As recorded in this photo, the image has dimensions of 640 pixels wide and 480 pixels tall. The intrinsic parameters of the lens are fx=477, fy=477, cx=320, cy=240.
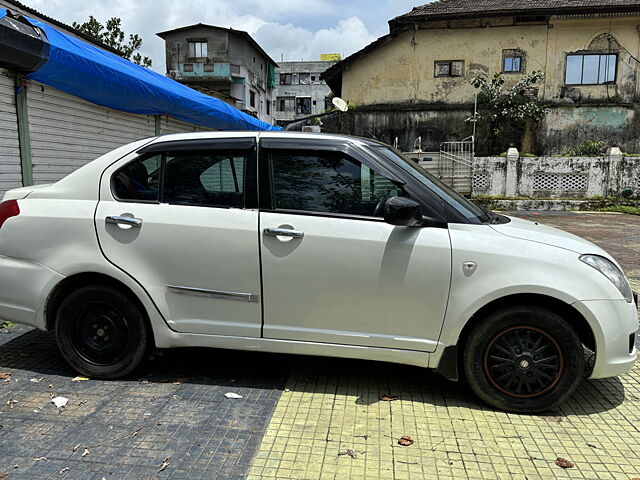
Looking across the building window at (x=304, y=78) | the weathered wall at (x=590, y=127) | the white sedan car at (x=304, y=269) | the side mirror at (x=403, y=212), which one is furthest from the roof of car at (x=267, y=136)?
the building window at (x=304, y=78)

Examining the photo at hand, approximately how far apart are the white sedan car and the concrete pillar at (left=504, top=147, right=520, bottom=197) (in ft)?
60.2

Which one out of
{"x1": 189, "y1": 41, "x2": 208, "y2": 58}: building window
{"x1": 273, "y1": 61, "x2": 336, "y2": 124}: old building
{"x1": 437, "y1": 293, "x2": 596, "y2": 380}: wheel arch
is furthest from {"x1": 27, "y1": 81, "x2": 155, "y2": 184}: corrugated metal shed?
{"x1": 273, "y1": 61, "x2": 336, "y2": 124}: old building

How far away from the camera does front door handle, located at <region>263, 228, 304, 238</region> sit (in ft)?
10.5

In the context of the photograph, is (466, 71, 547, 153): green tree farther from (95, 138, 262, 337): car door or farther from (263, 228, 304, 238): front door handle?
(263, 228, 304, 238): front door handle

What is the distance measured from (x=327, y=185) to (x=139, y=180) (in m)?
1.42

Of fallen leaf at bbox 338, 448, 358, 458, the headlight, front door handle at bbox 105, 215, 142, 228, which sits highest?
front door handle at bbox 105, 215, 142, 228

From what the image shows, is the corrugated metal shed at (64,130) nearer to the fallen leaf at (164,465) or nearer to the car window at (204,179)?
the car window at (204,179)

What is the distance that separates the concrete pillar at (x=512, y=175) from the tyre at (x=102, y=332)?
776 inches

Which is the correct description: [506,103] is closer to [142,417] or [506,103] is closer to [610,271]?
[610,271]

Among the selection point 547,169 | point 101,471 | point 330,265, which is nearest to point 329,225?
point 330,265

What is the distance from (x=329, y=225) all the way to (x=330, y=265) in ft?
0.88

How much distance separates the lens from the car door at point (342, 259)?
3.12 meters

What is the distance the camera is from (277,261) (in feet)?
10.6

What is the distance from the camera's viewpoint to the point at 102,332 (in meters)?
3.54
